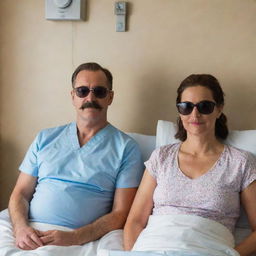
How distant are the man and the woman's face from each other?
1.12 feet

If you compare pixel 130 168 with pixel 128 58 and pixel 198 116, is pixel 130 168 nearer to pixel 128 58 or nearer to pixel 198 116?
pixel 198 116

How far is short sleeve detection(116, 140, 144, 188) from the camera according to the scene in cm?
172

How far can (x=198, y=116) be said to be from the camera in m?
1.54

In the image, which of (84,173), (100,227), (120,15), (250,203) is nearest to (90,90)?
(84,173)

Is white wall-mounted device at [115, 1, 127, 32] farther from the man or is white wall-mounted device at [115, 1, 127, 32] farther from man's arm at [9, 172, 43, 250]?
man's arm at [9, 172, 43, 250]

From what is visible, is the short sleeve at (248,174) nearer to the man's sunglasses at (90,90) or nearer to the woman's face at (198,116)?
the woman's face at (198,116)

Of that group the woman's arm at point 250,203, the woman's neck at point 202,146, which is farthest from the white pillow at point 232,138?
the woman's arm at point 250,203

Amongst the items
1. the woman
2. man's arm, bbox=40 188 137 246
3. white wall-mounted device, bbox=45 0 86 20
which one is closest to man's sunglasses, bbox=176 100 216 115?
the woman

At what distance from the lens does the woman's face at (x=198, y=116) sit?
154cm

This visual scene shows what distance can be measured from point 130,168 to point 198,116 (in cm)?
42

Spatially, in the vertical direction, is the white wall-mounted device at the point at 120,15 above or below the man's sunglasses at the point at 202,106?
above

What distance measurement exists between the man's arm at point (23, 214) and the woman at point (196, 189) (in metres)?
0.39

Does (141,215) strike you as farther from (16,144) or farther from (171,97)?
(16,144)

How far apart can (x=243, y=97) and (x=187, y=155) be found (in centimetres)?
58
